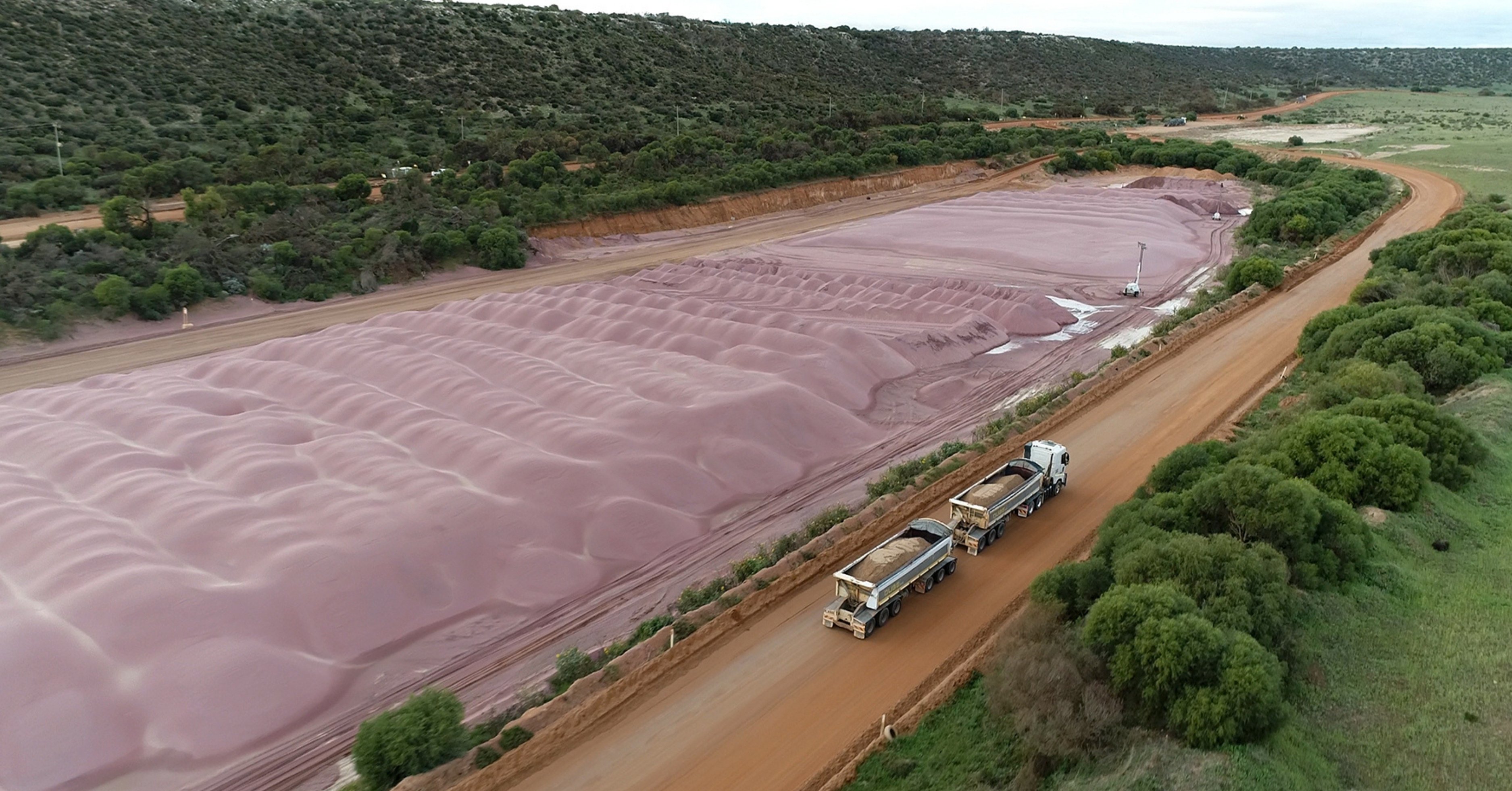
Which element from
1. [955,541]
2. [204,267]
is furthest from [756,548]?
[204,267]

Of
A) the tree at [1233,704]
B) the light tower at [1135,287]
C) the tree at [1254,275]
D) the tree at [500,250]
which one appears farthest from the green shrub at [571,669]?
the tree at [500,250]

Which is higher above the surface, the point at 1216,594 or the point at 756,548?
the point at 1216,594

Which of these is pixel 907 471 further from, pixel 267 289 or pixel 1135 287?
pixel 267 289

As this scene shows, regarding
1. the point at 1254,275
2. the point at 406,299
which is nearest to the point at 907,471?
the point at 1254,275

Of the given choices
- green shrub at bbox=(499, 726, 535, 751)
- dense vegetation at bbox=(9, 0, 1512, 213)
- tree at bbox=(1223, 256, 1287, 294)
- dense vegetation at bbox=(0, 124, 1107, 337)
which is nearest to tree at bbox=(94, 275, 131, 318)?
dense vegetation at bbox=(0, 124, 1107, 337)

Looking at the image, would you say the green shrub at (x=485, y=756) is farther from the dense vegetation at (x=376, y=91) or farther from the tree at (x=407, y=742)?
the dense vegetation at (x=376, y=91)

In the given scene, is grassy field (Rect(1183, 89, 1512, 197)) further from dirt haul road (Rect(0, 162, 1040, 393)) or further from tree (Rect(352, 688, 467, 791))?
tree (Rect(352, 688, 467, 791))

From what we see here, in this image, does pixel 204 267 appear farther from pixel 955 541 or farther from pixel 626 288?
pixel 955 541
